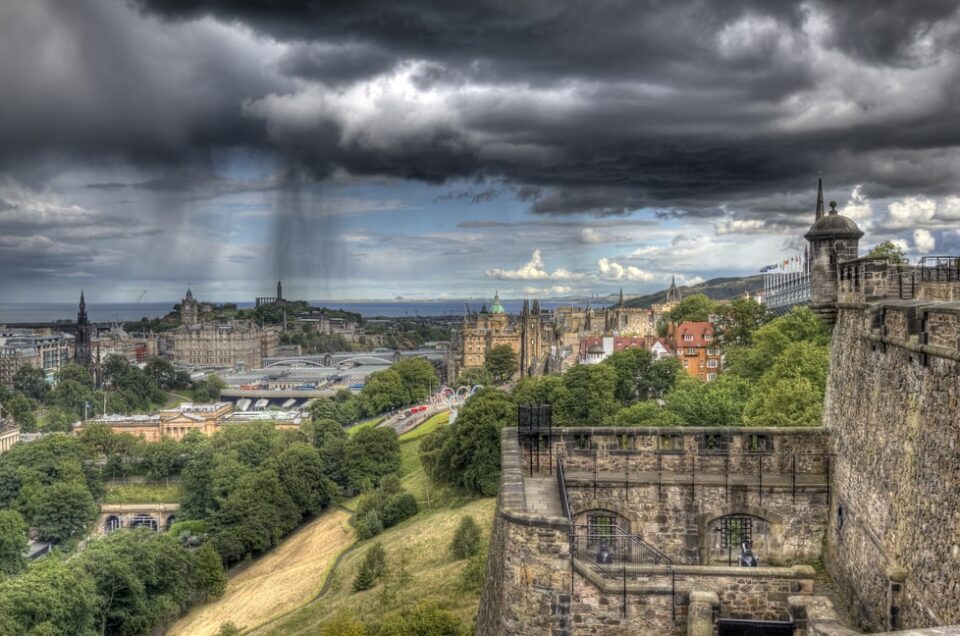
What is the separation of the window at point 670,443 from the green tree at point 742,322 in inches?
1930

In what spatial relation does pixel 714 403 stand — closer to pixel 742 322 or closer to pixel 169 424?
pixel 742 322

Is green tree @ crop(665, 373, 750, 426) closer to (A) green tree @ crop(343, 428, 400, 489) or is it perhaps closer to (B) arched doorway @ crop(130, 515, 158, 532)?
(A) green tree @ crop(343, 428, 400, 489)

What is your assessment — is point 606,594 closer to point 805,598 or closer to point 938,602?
point 805,598

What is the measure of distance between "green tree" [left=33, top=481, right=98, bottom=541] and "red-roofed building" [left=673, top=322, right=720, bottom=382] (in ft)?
187

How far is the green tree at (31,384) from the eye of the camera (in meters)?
156

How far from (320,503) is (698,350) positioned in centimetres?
3658

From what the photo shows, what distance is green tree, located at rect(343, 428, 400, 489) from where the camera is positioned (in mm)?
70438

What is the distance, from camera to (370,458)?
235 feet

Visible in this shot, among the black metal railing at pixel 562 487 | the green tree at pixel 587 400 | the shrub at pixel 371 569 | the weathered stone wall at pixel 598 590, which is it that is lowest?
the shrub at pixel 371 569

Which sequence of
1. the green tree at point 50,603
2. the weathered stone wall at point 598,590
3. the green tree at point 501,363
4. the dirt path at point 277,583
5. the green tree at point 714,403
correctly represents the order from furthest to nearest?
the green tree at point 501,363 < the dirt path at point 277,583 < the green tree at point 50,603 < the green tree at point 714,403 < the weathered stone wall at point 598,590

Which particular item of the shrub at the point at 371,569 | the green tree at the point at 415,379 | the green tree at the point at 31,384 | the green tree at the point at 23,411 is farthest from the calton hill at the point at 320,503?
the green tree at the point at 31,384

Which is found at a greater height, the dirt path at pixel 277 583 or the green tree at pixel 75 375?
the green tree at pixel 75 375

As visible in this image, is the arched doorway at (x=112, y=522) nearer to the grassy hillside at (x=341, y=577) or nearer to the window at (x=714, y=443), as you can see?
the grassy hillside at (x=341, y=577)

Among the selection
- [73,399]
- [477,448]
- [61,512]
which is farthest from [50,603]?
[73,399]
